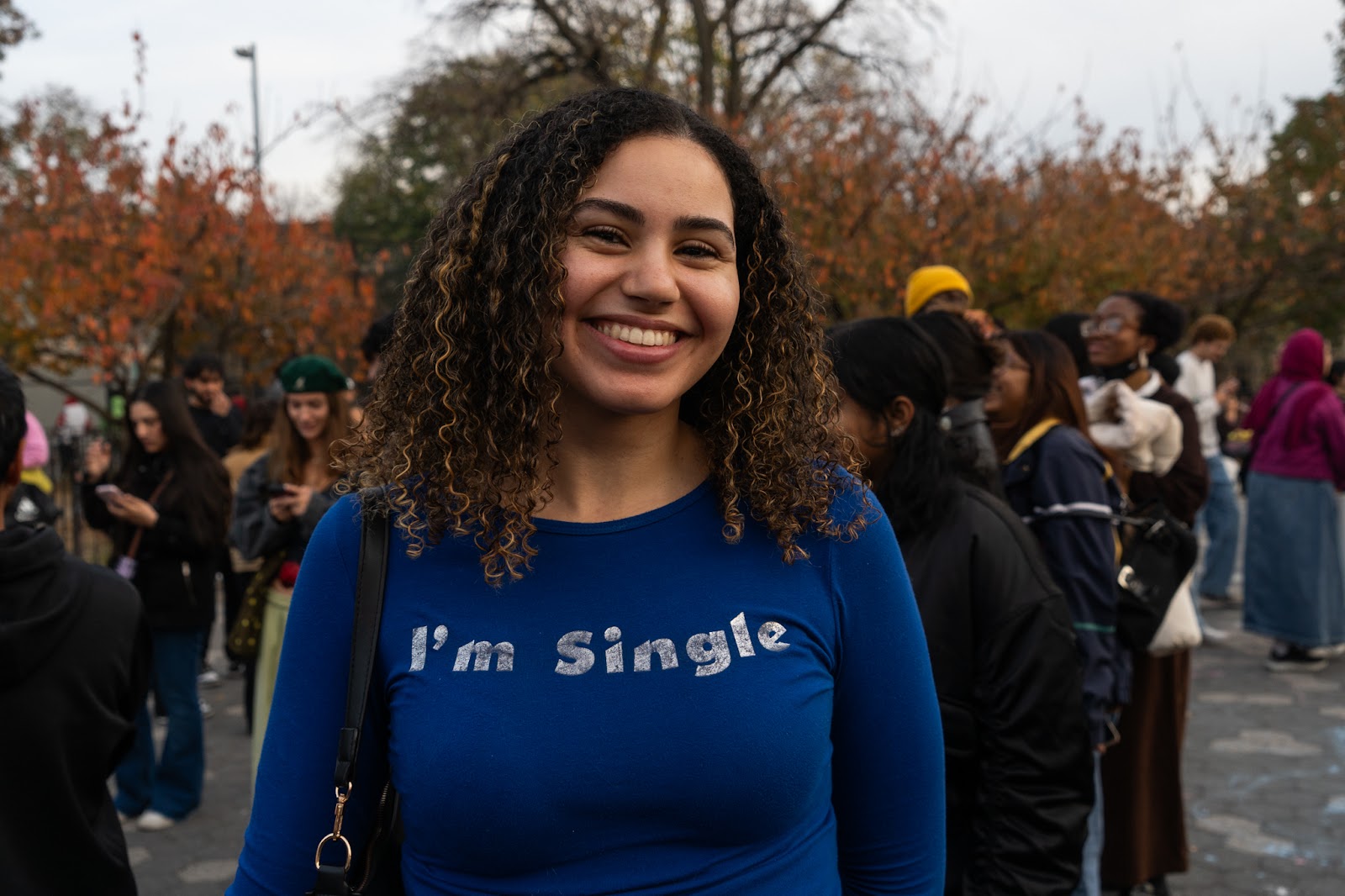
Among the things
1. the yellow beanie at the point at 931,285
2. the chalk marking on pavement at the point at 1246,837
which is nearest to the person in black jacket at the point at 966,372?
the yellow beanie at the point at 931,285

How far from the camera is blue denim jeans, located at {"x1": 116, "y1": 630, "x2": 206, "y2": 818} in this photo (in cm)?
538

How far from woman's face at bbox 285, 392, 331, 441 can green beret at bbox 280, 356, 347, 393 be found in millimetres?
29

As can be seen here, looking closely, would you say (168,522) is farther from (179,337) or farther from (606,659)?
(179,337)

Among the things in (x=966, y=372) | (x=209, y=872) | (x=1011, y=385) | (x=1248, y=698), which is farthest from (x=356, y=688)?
(x=1248, y=698)

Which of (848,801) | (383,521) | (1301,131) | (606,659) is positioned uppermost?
(1301,131)

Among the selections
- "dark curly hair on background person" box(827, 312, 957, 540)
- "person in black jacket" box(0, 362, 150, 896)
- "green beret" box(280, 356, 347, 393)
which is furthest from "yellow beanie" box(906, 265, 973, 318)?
"person in black jacket" box(0, 362, 150, 896)

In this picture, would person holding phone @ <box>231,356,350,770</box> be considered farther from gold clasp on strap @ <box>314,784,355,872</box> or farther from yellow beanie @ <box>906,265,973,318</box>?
gold clasp on strap @ <box>314,784,355,872</box>

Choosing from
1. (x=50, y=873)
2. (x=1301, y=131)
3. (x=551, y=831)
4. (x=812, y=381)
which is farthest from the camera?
(x=1301, y=131)

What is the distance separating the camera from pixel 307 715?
1571mm

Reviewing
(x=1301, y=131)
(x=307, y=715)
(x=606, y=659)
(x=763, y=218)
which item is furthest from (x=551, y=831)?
(x=1301, y=131)

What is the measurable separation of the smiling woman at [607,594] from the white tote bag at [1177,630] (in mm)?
2703

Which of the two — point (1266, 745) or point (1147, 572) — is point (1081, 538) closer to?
point (1147, 572)

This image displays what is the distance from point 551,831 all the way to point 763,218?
94 cm

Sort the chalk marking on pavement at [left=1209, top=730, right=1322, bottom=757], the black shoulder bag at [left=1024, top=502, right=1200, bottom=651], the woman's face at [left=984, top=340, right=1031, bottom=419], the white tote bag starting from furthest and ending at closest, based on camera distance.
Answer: the chalk marking on pavement at [left=1209, top=730, right=1322, bottom=757] < the white tote bag < the woman's face at [left=984, top=340, right=1031, bottom=419] < the black shoulder bag at [left=1024, top=502, right=1200, bottom=651]
